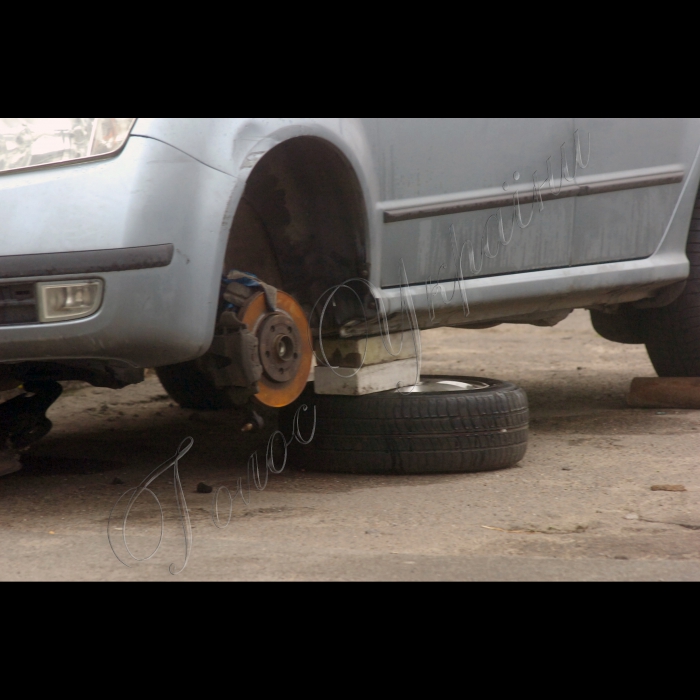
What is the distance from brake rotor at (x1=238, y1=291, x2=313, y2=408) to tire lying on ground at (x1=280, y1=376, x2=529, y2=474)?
0.90ft

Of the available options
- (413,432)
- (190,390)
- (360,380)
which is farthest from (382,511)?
(190,390)

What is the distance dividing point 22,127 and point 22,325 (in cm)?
50

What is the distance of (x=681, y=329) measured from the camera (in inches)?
158

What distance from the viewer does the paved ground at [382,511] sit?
2.19 meters

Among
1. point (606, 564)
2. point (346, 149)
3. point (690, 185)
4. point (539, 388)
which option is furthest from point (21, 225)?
point (539, 388)

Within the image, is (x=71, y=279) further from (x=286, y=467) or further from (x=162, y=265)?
(x=286, y=467)

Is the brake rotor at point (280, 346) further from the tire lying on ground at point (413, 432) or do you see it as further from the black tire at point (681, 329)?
the black tire at point (681, 329)

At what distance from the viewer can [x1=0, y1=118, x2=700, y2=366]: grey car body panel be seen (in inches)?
91.9

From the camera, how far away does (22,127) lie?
2.44 m

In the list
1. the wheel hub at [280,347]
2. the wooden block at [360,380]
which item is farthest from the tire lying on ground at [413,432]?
the wheel hub at [280,347]

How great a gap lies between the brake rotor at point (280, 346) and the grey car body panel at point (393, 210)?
0.24 meters

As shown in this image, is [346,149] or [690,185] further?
[690,185]

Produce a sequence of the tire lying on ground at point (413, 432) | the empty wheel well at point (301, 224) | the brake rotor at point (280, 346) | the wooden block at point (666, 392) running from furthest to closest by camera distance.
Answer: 1. the wooden block at point (666, 392)
2. the tire lying on ground at point (413, 432)
3. the empty wheel well at point (301, 224)
4. the brake rotor at point (280, 346)

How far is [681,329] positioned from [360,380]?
163 centimetres
